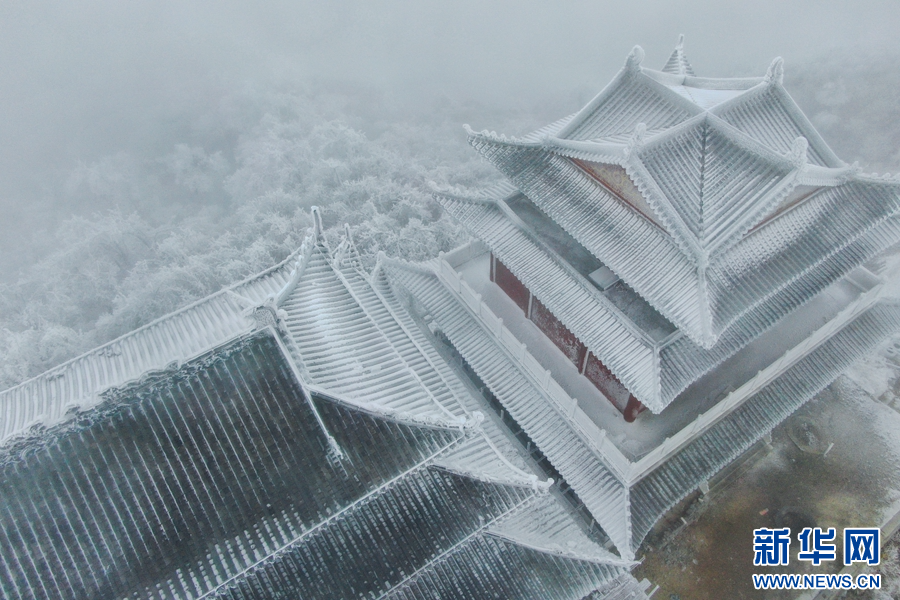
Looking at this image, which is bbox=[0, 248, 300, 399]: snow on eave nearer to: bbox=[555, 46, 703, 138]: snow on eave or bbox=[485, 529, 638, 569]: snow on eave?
bbox=[555, 46, 703, 138]: snow on eave

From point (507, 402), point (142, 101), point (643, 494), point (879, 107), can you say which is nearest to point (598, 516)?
point (643, 494)

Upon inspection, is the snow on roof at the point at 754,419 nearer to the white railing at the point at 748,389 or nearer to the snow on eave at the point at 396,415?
the white railing at the point at 748,389

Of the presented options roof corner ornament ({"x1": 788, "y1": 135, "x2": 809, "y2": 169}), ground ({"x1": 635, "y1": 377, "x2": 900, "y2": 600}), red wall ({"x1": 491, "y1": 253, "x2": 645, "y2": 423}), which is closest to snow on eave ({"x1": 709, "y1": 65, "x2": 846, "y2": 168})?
roof corner ornament ({"x1": 788, "y1": 135, "x2": 809, "y2": 169})

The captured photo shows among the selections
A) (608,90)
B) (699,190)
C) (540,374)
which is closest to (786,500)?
(540,374)

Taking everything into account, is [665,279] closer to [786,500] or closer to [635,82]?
[635,82]

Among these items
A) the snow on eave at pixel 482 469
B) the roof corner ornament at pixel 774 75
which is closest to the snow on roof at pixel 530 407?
the snow on eave at pixel 482 469
